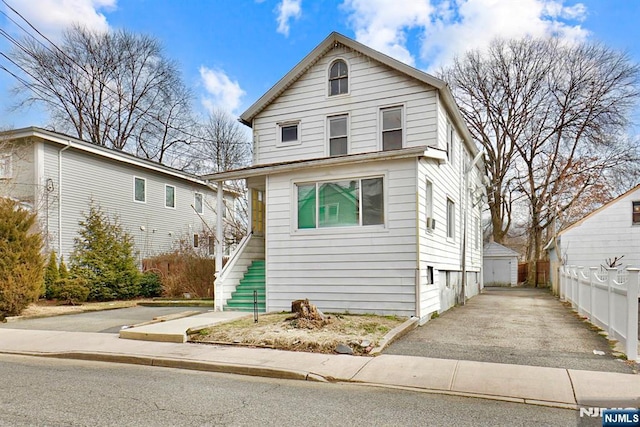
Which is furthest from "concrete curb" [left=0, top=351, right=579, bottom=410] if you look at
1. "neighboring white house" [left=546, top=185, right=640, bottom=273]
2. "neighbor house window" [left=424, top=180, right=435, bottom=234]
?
"neighboring white house" [left=546, top=185, right=640, bottom=273]

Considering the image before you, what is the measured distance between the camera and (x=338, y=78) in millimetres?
13656

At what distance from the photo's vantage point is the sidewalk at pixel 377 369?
5.20 m

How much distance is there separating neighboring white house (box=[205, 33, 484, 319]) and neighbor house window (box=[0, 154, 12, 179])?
390 inches

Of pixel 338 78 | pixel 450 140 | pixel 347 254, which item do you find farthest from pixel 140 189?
pixel 450 140

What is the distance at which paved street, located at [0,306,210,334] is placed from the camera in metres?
10.2

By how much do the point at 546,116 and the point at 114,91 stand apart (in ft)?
94.5

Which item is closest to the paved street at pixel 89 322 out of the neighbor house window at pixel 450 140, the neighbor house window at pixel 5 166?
the neighbor house window at pixel 5 166

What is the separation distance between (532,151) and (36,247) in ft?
99.3

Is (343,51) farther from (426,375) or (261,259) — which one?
(426,375)

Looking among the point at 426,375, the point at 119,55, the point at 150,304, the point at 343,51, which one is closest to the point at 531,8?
the point at 343,51

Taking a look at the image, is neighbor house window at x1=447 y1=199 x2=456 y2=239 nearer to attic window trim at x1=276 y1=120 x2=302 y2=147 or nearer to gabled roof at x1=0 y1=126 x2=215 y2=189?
attic window trim at x1=276 y1=120 x2=302 y2=147

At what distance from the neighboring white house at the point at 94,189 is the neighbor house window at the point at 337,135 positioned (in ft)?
37.4

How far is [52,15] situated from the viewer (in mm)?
14875

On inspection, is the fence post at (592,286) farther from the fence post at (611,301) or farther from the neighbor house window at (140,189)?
the neighbor house window at (140,189)
